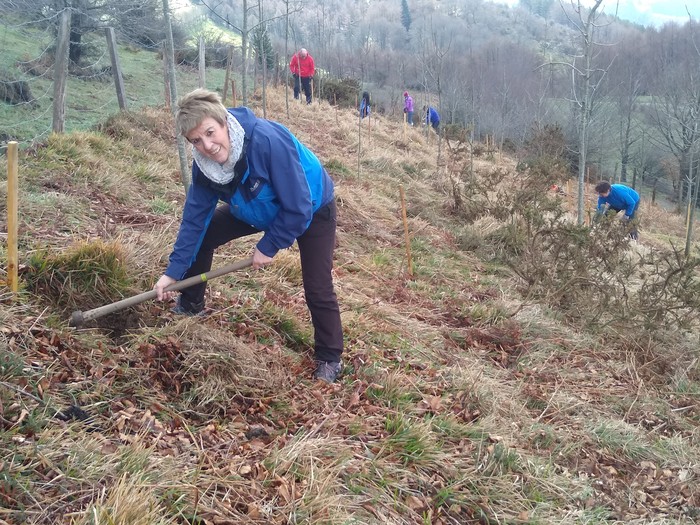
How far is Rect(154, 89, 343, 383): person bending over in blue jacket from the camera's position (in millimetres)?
2736

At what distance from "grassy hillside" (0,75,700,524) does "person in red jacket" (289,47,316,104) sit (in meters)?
10.4

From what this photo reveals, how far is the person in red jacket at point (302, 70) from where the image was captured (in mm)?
15569

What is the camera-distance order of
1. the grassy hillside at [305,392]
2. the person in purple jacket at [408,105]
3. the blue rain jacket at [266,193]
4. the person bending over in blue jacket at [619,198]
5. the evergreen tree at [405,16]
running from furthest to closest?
1. the evergreen tree at [405,16]
2. the person in purple jacket at [408,105]
3. the person bending over in blue jacket at [619,198]
4. the blue rain jacket at [266,193]
5. the grassy hillside at [305,392]

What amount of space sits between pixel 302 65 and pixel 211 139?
46.6 ft

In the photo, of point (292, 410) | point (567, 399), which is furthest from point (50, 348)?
point (567, 399)

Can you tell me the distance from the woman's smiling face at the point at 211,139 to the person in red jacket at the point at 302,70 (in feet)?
44.5

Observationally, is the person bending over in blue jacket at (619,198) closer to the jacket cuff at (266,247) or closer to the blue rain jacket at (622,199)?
the blue rain jacket at (622,199)

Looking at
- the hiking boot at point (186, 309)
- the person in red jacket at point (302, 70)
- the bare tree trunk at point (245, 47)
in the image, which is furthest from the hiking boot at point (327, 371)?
the person in red jacket at point (302, 70)

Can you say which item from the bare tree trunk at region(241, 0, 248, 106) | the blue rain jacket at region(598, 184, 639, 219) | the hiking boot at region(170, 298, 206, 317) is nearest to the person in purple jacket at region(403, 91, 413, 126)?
the blue rain jacket at region(598, 184, 639, 219)

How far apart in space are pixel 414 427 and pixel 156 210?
11.7 ft

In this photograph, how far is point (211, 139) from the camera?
8.84 ft

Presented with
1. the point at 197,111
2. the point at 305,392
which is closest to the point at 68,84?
the point at 197,111

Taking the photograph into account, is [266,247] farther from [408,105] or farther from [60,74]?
[408,105]

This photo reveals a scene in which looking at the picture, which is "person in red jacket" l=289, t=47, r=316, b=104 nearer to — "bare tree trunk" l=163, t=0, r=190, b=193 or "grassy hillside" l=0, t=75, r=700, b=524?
"grassy hillside" l=0, t=75, r=700, b=524
